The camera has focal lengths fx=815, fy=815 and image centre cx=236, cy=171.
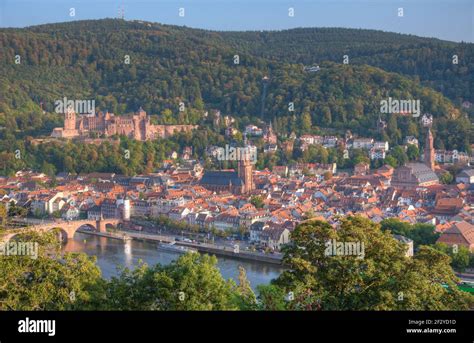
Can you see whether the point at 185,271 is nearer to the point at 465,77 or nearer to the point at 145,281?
the point at 145,281

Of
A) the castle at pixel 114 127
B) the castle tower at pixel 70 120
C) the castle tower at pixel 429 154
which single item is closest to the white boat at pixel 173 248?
the castle tower at pixel 429 154

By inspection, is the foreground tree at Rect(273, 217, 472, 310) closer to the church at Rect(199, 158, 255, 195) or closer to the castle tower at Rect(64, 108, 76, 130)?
the church at Rect(199, 158, 255, 195)

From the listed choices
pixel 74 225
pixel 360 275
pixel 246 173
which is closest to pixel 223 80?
pixel 246 173

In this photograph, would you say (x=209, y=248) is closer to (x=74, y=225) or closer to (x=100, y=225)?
(x=74, y=225)

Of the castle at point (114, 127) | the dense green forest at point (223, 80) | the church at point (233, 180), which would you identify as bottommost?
the church at point (233, 180)

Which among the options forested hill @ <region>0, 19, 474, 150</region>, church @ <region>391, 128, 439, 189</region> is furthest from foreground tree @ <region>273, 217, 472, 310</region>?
forested hill @ <region>0, 19, 474, 150</region>

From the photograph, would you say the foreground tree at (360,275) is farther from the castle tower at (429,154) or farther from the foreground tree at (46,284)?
the castle tower at (429,154)
